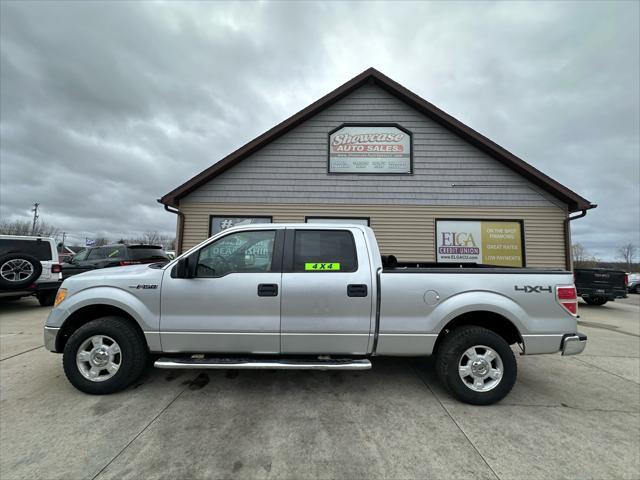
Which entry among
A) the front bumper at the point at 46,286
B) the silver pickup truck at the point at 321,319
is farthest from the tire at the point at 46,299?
the silver pickup truck at the point at 321,319

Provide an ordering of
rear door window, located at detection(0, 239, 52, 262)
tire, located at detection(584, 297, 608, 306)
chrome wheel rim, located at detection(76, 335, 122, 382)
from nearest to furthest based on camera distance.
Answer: chrome wheel rim, located at detection(76, 335, 122, 382) < rear door window, located at detection(0, 239, 52, 262) < tire, located at detection(584, 297, 608, 306)

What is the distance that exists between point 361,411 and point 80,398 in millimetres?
2959

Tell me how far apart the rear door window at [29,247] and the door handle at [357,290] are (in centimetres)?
893

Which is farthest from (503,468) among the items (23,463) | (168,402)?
(23,463)

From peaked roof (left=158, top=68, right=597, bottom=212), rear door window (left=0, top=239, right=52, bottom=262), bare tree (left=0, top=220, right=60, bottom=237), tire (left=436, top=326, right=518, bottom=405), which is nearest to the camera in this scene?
tire (left=436, top=326, right=518, bottom=405)

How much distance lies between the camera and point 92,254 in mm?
10062

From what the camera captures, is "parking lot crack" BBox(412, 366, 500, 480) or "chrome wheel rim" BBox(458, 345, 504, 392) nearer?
"parking lot crack" BBox(412, 366, 500, 480)

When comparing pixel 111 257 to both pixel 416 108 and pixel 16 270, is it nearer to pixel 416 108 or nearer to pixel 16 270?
pixel 16 270

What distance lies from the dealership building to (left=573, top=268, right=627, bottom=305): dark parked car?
3.77 meters

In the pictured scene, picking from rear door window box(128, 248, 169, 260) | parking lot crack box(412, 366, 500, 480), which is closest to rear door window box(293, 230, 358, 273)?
parking lot crack box(412, 366, 500, 480)

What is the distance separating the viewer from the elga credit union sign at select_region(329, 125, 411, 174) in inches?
335

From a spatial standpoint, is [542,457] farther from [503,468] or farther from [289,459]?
[289,459]

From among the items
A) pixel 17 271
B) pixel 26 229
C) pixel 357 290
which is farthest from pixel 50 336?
pixel 26 229

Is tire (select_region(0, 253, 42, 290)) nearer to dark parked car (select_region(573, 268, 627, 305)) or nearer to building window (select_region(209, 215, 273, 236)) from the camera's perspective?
building window (select_region(209, 215, 273, 236))
